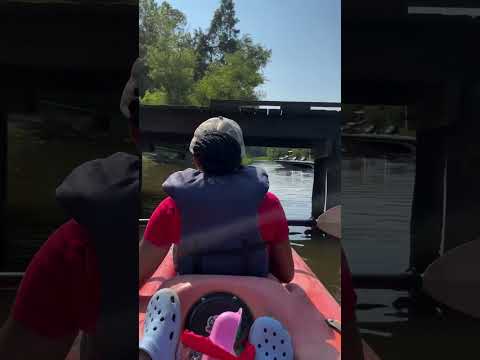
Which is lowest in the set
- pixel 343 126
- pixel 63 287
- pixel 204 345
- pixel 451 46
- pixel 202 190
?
pixel 204 345

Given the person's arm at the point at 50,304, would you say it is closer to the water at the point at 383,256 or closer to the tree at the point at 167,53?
the tree at the point at 167,53

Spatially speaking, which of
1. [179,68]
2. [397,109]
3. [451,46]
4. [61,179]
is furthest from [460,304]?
[61,179]

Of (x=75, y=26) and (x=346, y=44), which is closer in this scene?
(x=75, y=26)

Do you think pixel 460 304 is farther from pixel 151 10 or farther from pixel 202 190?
pixel 151 10

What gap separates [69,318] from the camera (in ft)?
4.46

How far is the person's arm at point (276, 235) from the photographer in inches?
54.6

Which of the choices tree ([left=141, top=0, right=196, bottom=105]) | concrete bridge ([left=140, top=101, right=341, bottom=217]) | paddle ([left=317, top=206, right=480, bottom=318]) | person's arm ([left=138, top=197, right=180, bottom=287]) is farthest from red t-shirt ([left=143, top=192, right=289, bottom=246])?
paddle ([left=317, top=206, right=480, bottom=318])

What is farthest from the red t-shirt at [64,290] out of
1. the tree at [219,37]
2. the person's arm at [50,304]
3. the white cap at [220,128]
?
the tree at [219,37]

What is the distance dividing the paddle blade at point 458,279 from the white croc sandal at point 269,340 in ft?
1.70

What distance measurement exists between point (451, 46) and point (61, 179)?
1266 mm

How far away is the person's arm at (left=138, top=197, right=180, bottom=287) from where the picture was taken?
1396 mm

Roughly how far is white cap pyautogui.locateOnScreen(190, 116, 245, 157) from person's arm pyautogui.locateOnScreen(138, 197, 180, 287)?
20 centimetres

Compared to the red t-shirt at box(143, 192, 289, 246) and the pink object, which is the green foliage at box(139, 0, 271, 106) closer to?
the red t-shirt at box(143, 192, 289, 246)

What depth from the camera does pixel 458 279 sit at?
60.4 inches
